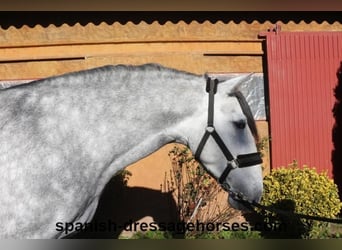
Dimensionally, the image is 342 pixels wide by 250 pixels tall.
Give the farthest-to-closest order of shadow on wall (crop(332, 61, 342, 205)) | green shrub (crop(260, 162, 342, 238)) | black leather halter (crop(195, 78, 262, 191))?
shadow on wall (crop(332, 61, 342, 205)) → green shrub (crop(260, 162, 342, 238)) → black leather halter (crop(195, 78, 262, 191))

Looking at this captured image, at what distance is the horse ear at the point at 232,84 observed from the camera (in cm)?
306

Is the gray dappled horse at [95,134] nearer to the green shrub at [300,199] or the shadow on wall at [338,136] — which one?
the green shrub at [300,199]

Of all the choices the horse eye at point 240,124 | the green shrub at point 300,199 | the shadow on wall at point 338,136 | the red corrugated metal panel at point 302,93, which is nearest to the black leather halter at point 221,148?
the horse eye at point 240,124

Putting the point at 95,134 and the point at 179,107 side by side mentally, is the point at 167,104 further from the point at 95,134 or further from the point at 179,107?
the point at 95,134

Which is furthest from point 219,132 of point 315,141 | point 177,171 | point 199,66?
point 315,141

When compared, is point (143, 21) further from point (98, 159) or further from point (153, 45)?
point (98, 159)

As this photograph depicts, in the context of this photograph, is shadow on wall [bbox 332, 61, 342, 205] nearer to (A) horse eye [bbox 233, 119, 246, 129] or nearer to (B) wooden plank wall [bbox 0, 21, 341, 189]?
(B) wooden plank wall [bbox 0, 21, 341, 189]

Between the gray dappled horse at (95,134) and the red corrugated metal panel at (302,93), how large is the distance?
355 centimetres

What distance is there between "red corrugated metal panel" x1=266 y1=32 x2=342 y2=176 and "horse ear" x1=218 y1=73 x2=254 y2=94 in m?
3.60

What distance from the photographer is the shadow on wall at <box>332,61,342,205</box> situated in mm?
6656

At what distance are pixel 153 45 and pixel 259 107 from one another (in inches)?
72.5

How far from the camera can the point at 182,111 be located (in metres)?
3.11

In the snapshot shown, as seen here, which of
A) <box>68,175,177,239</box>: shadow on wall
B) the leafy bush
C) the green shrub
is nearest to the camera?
the green shrub

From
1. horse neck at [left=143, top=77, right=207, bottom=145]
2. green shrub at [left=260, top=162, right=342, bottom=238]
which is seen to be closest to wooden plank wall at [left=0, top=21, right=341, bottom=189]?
green shrub at [left=260, top=162, right=342, bottom=238]
